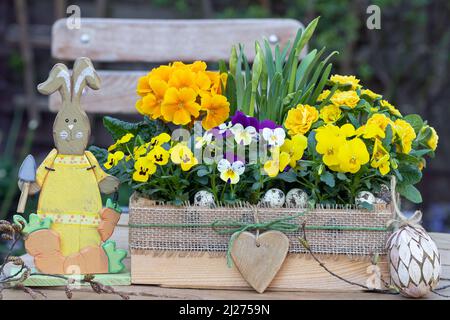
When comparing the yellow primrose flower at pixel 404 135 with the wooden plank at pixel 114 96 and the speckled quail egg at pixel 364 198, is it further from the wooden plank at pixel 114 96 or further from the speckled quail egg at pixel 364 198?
the wooden plank at pixel 114 96

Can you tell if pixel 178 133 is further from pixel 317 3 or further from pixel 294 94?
pixel 317 3

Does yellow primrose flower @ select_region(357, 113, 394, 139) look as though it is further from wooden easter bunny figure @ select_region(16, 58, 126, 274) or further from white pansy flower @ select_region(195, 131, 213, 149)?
wooden easter bunny figure @ select_region(16, 58, 126, 274)

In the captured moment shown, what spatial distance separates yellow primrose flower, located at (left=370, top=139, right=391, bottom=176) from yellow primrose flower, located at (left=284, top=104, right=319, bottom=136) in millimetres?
104

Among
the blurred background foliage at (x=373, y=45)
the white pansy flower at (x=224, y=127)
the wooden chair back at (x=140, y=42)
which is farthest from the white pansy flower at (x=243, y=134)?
the blurred background foliage at (x=373, y=45)

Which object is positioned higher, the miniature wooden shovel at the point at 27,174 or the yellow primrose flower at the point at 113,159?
the yellow primrose flower at the point at 113,159

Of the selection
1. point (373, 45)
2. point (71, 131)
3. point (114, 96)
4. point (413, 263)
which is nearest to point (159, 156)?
point (71, 131)

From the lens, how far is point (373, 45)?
3.17 meters

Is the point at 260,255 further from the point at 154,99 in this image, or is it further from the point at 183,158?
the point at 154,99

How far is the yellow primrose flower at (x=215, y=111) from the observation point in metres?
1.06

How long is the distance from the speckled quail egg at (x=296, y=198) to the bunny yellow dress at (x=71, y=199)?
0.29 m

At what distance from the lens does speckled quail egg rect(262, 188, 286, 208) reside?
1030 mm

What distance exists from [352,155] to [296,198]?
10 centimetres

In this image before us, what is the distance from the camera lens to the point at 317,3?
10.1 ft

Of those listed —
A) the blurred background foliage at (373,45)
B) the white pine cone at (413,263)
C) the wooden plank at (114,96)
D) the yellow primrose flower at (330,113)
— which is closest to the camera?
the white pine cone at (413,263)
